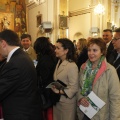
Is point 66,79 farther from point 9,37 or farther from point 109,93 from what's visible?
point 9,37

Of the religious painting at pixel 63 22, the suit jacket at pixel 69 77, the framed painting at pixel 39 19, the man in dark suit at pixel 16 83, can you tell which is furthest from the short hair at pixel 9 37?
the framed painting at pixel 39 19

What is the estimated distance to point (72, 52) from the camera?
336cm

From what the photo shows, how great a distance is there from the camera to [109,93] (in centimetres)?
272

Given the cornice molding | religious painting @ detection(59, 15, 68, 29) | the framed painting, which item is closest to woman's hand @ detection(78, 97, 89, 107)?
religious painting @ detection(59, 15, 68, 29)

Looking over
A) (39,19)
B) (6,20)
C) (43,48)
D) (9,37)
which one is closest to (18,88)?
(9,37)

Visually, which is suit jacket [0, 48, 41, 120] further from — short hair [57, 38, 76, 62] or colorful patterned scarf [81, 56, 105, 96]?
short hair [57, 38, 76, 62]

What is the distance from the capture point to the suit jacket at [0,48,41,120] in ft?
7.32

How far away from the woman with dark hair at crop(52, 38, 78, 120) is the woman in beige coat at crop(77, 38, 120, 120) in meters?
0.17

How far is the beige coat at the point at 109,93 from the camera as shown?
2.67m

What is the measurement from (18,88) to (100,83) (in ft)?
3.40

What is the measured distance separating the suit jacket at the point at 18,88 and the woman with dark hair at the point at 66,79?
2.52 ft

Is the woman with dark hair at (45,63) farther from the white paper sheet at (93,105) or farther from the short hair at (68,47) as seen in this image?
the white paper sheet at (93,105)

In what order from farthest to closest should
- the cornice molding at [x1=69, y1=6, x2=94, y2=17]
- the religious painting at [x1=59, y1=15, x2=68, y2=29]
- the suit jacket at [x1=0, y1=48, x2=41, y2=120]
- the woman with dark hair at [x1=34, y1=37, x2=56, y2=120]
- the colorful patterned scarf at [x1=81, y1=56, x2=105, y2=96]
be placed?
1. the cornice molding at [x1=69, y1=6, x2=94, y2=17]
2. the religious painting at [x1=59, y1=15, x2=68, y2=29]
3. the woman with dark hair at [x1=34, y1=37, x2=56, y2=120]
4. the colorful patterned scarf at [x1=81, y1=56, x2=105, y2=96]
5. the suit jacket at [x1=0, y1=48, x2=41, y2=120]

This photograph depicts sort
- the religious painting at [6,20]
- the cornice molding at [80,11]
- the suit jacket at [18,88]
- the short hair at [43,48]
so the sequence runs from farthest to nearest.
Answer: the cornice molding at [80,11] < the religious painting at [6,20] < the short hair at [43,48] < the suit jacket at [18,88]
